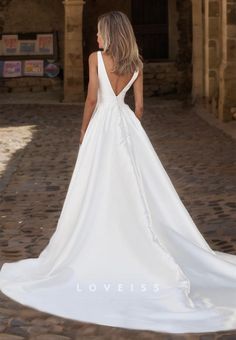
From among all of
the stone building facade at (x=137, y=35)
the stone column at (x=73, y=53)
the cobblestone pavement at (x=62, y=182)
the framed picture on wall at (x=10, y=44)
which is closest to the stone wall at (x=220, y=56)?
the cobblestone pavement at (x=62, y=182)

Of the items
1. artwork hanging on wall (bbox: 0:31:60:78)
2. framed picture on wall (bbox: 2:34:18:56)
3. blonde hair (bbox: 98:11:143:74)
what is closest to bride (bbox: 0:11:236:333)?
blonde hair (bbox: 98:11:143:74)

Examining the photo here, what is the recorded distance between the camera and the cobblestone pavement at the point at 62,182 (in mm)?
4465

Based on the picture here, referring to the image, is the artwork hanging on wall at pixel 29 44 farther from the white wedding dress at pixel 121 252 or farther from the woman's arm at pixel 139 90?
the white wedding dress at pixel 121 252

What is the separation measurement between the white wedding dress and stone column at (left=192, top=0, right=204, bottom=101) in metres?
12.6

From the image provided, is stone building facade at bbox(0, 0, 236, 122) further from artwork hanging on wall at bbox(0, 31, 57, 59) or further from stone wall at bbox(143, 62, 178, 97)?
artwork hanging on wall at bbox(0, 31, 57, 59)

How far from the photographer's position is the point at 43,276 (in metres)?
4.99

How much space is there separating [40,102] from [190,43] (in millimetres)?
3636

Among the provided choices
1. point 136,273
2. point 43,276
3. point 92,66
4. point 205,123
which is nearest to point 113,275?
point 136,273

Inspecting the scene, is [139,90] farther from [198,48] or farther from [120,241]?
[198,48]

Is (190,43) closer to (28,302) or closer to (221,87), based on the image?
(221,87)

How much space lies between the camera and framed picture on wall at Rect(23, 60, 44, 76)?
21078 millimetres

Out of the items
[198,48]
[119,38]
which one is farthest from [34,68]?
[119,38]

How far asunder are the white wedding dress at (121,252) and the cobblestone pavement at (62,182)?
157 millimetres

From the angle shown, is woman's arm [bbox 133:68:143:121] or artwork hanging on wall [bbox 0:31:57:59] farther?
artwork hanging on wall [bbox 0:31:57:59]
